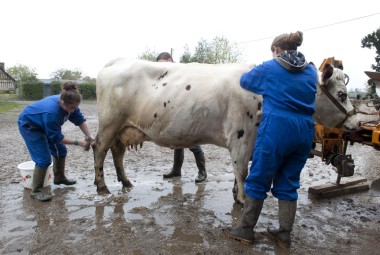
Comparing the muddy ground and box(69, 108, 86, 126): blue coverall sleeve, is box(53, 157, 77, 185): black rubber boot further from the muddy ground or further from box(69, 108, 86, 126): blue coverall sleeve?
box(69, 108, 86, 126): blue coverall sleeve

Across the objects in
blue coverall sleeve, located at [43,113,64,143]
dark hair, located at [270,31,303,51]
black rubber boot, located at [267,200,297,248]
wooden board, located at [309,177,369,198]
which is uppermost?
dark hair, located at [270,31,303,51]

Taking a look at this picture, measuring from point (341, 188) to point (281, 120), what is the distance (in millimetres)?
2733

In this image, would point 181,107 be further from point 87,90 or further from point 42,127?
point 87,90

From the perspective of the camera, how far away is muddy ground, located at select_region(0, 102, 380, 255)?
3359 millimetres

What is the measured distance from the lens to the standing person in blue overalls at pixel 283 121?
2.95m

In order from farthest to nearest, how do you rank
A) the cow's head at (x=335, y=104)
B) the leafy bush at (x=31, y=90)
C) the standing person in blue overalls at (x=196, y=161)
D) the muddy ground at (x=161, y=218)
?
the leafy bush at (x=31, y=90)
the standing person in blue overalls at (x=196, y=161)
the cow's head at (x=335, y=104)
the muddy ground at (x=161, y=218)

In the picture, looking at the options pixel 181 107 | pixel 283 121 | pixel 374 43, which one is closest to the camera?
pixel 283 121

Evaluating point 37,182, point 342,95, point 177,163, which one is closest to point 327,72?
point 342,95

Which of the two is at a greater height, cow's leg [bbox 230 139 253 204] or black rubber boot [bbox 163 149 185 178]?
cow's leg [bbox 230 139 253 204]

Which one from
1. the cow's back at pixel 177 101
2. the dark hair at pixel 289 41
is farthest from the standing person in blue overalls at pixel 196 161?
the dark hair at pixel 289 41

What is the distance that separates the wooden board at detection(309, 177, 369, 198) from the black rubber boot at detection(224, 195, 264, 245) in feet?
6.11

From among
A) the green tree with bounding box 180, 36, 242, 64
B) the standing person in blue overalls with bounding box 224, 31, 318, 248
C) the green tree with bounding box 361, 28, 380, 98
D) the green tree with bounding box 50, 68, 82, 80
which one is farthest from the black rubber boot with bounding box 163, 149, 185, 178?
the green tree with bounding box 50, 68, 82, 80

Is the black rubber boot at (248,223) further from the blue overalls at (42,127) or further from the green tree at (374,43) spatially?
the green tree at (374,43)

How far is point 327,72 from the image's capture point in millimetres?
3566
